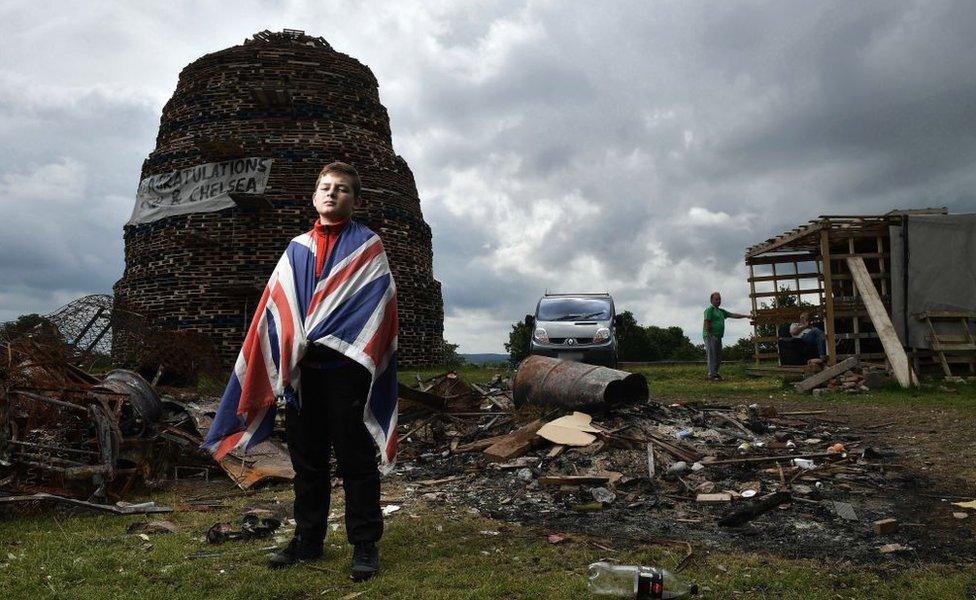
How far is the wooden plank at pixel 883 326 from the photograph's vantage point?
535 inches

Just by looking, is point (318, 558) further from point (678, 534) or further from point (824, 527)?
point (824, 527)

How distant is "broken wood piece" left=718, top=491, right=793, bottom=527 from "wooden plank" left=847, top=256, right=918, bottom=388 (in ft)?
32.6

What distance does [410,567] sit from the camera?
3951 millimetres

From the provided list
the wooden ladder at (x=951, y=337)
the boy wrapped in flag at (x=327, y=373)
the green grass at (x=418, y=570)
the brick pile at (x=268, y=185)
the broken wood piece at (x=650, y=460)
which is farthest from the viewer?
the brick pile at (x=268, y=185)

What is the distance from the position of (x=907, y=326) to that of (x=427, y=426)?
1278 centimetres

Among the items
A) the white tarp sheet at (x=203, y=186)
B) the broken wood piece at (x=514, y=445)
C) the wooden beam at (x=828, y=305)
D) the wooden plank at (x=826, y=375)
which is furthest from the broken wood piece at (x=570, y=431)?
the white tarp sheet at (x=203, y=186)

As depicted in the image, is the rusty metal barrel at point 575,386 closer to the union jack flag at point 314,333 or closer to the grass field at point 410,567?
the grass field at point 410,567

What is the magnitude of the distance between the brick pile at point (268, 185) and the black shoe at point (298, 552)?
18199 mm

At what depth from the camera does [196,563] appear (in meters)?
4.06

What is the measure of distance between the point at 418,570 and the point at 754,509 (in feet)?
9.19

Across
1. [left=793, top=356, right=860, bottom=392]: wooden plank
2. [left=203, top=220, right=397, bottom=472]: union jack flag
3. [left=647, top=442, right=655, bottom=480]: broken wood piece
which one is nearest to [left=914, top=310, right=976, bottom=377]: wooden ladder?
[left=793, top=356, right=860, bottom=392]: wooden plank

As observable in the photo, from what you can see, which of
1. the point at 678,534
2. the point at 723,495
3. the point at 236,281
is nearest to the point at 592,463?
the point at 723,495

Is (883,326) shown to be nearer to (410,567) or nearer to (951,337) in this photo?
(951,337)

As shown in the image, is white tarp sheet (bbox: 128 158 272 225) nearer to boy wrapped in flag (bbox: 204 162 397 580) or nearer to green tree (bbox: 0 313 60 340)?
green tree (bbox: 0 313 60 340)
